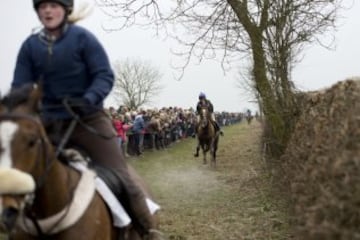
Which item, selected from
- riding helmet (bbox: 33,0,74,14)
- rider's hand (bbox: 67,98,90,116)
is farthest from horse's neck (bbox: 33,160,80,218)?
riding helmet (bbox: 33,0,74,14)

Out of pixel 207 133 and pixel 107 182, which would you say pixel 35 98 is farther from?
pixel 207 133

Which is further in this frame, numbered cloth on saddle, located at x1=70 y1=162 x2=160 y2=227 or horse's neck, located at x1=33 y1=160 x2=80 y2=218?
numbered cloth on saddle, located at x1=70 y1=162 x2=160 y2=227

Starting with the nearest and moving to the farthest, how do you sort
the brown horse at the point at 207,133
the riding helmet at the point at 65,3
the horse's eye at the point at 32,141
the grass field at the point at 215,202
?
the horse's eye at the point at 32,141
the riding helmet at the point at 65,3
the grass field at the point at 215,202
the brown horse at the point at 207,133

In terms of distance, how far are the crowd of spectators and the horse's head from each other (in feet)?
46.7

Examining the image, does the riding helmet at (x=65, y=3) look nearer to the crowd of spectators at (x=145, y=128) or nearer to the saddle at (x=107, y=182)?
the saddle at (x=107, y=182)

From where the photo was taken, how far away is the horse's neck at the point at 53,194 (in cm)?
400

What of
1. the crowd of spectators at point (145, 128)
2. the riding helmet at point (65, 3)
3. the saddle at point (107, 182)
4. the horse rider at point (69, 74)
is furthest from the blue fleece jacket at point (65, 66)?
the crowd of spectators at point (145, 128)

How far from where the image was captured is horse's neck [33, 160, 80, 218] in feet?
13.1

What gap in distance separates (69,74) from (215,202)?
8304 millimetres

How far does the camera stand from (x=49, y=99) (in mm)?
4684

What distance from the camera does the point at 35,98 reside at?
3805 millimetres

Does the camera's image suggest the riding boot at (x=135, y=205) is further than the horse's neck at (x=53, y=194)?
Yes

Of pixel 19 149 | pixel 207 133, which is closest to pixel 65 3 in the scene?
pixel 19 149

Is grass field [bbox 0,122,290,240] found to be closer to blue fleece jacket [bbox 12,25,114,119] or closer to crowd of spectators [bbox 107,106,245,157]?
crowd of spectators [bbox 107,106,245,157]
